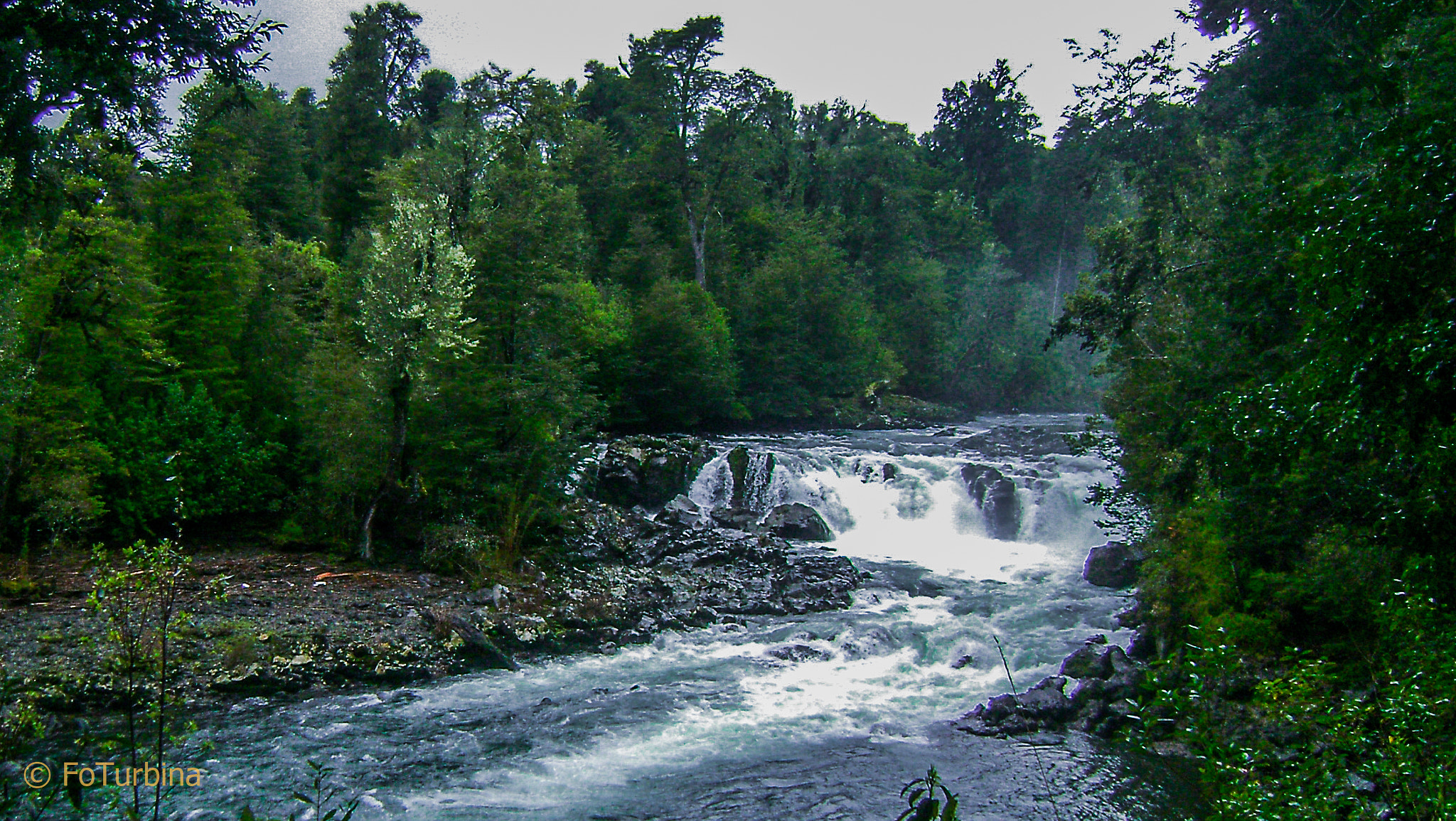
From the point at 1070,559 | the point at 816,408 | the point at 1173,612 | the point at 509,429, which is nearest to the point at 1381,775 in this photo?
the point at 1173,612

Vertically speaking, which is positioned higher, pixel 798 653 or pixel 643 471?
pixel 643 471

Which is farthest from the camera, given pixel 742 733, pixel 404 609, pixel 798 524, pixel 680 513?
pixel 798 524

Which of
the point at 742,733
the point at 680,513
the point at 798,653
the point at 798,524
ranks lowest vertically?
the point at 742,733

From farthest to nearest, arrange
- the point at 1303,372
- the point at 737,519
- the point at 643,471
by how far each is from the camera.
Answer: the point at 643,471, the point at 737,519, the point at 1303,372

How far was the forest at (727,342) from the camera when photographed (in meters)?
4.00

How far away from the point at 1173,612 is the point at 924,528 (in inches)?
416

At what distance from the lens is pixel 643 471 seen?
71.6 feet

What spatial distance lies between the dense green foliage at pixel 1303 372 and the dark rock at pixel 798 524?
7333 mm

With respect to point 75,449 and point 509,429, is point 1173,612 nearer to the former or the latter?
point 509,429
